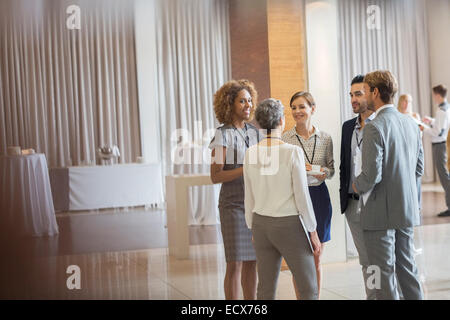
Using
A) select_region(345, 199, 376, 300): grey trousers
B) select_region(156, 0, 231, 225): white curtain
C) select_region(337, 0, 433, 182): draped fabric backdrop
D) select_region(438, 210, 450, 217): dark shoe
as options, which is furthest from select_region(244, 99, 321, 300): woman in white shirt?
select_region(438, 210, 450, 217): dark shoe

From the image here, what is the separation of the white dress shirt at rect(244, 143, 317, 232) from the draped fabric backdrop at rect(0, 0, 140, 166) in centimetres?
193

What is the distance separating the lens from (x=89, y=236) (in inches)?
178

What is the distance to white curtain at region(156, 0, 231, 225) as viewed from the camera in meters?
5.86

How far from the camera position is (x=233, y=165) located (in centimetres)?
321

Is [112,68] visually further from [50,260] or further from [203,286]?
[203,286]

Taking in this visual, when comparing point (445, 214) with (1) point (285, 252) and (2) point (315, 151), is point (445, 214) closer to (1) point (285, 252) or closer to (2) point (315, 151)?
(2) point (315, 151)

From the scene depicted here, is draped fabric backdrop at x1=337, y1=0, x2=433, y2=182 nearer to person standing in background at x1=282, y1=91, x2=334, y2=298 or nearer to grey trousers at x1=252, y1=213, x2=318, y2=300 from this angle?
person standing in background at x1=282, y1=91, x2=334, y2=298

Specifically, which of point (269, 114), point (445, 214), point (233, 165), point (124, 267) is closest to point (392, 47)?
point (445, 214)

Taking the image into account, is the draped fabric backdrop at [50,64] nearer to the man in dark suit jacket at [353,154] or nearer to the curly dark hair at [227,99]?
the curly dark hair at [227,99]

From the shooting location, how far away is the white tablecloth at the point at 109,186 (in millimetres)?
4590

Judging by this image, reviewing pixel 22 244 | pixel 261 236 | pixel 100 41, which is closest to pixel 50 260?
pixel 22 244

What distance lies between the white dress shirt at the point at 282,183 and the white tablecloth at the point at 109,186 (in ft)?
A: 6.37

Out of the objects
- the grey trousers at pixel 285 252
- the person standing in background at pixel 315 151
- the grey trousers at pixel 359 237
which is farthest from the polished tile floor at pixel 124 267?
the grey trousers at pixel 285 252

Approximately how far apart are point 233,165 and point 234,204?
Result: 0.71ft
